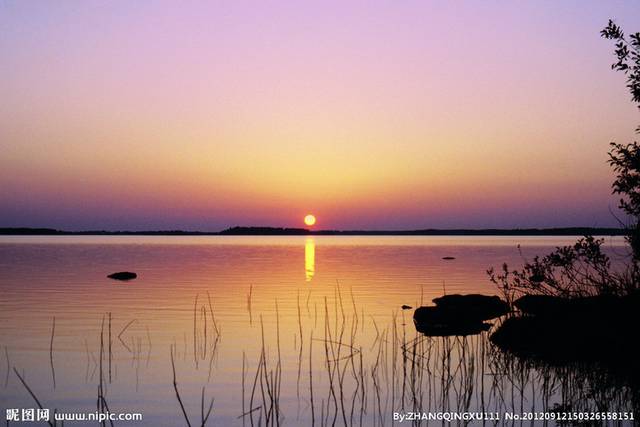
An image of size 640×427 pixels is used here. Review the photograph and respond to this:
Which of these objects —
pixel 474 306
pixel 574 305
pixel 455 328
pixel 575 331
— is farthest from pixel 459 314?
pixel 574 305

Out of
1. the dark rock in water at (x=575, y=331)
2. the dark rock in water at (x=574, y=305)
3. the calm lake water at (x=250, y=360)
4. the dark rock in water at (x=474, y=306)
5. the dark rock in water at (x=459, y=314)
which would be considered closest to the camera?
the calm lake water at (x=250, y=360)

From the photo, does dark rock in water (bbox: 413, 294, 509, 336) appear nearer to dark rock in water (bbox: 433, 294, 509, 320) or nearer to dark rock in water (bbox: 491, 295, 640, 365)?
dark rock in water (bbox: 433, 294, 509, 320)

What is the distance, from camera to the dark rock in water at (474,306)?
2447 cm

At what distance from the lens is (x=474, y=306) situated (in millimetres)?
25344

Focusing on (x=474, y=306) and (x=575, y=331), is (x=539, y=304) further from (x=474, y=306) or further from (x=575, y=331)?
(x=474, y=306)

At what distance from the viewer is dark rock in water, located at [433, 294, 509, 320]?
24469 mm

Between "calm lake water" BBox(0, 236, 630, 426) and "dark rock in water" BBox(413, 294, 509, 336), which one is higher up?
"dark rock in water" BBox(413, 294, 509, 336)

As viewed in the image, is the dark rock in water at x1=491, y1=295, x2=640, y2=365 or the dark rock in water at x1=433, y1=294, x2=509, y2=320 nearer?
the dark rock in water at x1=491, y1=295, x2=640, y2=365

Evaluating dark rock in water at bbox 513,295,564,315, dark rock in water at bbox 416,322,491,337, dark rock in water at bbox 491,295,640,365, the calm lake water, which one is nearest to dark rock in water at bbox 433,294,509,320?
dark rock in water at bbox 416,322,491,337

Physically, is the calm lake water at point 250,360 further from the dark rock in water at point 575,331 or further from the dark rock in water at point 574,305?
the dark rock in water at point 574,305

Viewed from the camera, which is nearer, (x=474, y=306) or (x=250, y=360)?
(x=250, y=360)

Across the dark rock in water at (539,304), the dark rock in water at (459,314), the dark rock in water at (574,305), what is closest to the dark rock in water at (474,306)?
the dark rock in water at (459,314)

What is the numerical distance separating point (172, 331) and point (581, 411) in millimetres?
14620

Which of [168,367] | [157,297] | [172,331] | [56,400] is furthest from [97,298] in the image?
[56,400]
